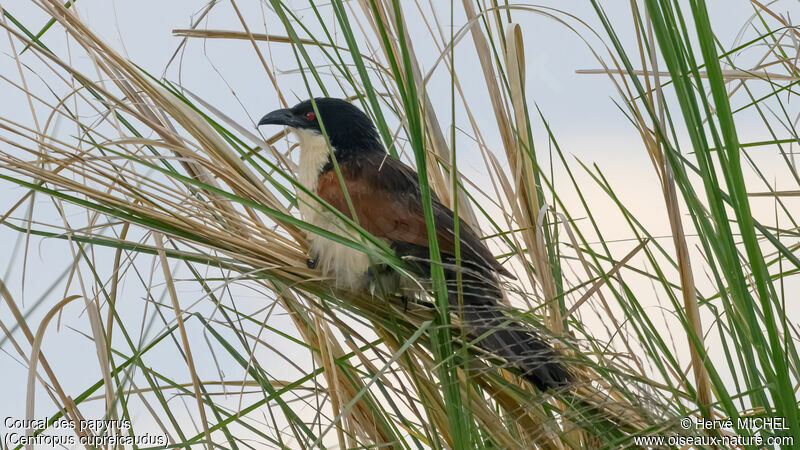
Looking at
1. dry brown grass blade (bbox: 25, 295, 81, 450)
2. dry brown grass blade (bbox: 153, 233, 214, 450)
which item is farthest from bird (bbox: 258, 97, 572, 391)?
dry brown grass blade (bbox: 25, 295, 81, 450)

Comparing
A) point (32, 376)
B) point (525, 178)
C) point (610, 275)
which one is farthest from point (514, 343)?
point (32, 376)

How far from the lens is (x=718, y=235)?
0.99 metres

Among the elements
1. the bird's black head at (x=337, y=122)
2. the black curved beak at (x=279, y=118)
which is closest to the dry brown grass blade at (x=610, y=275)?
the bird's black head at (x=337, y=122)

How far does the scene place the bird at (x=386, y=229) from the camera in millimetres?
1204

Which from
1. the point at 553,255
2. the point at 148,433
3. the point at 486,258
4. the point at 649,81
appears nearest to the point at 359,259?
the point at 486,258

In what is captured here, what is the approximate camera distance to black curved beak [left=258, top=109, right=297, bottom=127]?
1.86 meters

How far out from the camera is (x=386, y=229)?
1.51 meters

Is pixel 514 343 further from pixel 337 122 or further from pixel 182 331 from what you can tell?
pixel 337 122

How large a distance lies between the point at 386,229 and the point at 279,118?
510mm

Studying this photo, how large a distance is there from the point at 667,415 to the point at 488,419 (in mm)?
271

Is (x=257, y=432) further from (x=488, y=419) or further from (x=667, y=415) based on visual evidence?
(x=667, y=415)

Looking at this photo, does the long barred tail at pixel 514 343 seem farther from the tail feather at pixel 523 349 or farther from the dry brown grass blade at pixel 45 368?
the dry brown grass blade at pixel 45 368

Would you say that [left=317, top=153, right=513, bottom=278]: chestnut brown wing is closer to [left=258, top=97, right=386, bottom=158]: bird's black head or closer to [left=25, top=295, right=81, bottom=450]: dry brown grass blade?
[left=258, top=97, right=386, bottom=158]: bird's black head

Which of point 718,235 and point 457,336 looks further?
point 457,336
